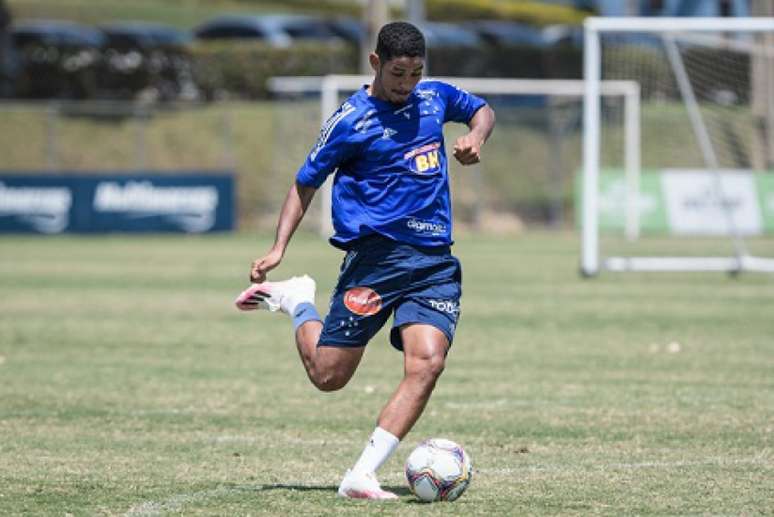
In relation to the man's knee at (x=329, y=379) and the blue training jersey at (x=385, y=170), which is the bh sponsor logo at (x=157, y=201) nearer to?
the man's knee at (x=329, y=379)

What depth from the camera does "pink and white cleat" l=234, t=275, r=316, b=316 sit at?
7988 millimetres

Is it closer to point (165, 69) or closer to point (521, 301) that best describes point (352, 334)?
point (521, 301)

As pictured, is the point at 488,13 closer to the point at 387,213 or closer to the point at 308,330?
the point at 308,330

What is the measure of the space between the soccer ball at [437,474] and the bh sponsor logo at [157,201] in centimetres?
2592

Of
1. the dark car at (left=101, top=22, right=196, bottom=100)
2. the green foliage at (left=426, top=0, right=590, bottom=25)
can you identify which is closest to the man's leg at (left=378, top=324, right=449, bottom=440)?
the dark car at (left=101, top=22, right=196, bottom=100)

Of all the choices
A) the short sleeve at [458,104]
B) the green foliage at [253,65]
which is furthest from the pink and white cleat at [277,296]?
the green foliage at [253,65]

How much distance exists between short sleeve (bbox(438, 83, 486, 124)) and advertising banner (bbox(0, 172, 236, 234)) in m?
24.9

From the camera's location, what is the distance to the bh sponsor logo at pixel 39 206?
3191cm

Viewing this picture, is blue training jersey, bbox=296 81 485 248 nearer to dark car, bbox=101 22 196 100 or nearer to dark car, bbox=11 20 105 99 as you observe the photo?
dark car, bbox=101 22 196 100

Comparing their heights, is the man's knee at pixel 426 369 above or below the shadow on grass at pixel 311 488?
above

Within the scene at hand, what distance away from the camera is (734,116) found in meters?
24.5

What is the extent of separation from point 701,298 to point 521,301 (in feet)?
6.93

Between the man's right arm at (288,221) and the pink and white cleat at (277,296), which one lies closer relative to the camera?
the man's right arm at (288,221)

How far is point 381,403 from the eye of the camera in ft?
33.9
